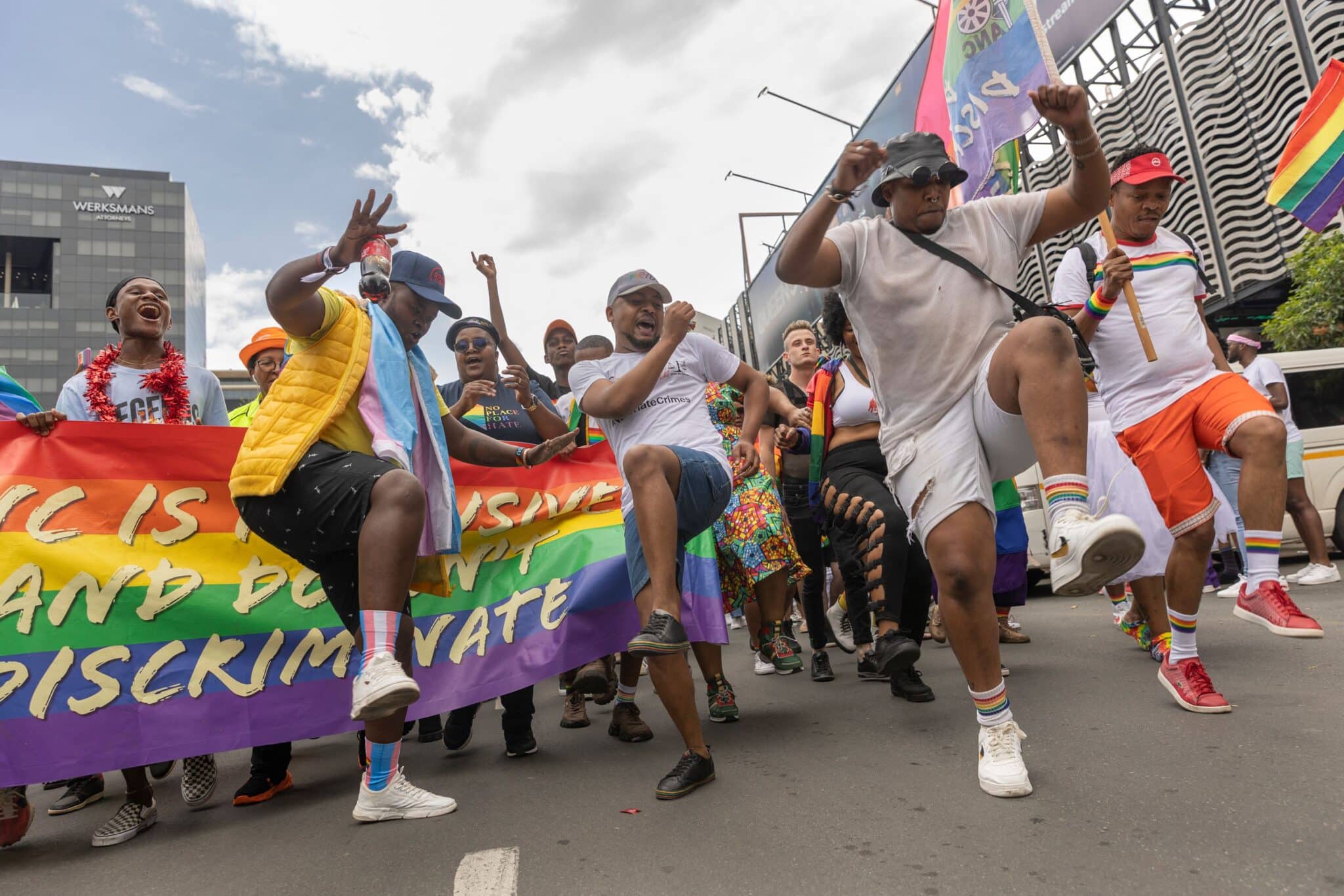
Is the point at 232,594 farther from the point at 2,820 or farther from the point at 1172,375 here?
the point at 1172,375

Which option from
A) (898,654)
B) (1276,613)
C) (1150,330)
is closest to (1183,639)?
(1276,613)

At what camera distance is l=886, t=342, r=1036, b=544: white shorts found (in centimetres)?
278

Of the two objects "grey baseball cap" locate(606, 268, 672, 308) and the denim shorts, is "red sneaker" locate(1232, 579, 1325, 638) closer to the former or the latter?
the denim shorts

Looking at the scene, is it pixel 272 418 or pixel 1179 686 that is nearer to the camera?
pixel 272 418

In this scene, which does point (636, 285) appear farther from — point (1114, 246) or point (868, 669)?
point (868, 669)

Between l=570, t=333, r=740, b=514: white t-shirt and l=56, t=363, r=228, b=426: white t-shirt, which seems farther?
l=56, t=363, r=228, b=426: white t-shirt

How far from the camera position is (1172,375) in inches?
152

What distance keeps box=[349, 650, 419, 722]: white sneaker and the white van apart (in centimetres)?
768

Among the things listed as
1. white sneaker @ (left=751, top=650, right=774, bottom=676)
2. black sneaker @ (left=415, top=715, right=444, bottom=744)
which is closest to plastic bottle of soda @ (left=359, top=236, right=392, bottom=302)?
black sneaker @ (left=415, top=715, right=444, bottom=744)

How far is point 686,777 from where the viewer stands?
288cm

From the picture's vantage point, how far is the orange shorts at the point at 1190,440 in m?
3.61

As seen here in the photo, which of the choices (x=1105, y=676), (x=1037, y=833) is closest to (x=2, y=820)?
(x=1037, y=833)

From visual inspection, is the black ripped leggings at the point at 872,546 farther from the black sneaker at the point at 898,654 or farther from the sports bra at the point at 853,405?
the black sneaker at the point at 898,654

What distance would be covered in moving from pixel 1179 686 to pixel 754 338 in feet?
109
